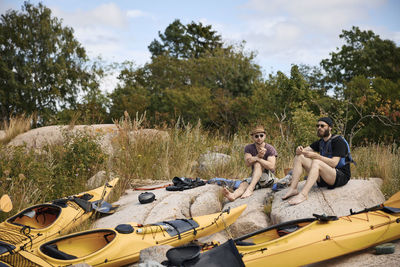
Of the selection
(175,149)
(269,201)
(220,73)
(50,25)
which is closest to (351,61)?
(220,73)

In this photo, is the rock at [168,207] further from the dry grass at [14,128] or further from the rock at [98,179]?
the dry grass at [14,128]

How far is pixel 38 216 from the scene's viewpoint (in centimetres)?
523

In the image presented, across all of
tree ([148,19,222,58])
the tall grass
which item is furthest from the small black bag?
tree ([148,19,222,58])

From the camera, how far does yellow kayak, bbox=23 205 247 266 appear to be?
4035 mm

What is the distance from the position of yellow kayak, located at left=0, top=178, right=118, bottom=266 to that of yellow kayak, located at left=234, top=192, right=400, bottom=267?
2.28 m

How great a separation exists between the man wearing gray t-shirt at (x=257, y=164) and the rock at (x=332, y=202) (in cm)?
61

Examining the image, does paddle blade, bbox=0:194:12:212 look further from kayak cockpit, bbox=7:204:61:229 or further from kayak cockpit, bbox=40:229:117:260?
kayak cockpit, bbox=40:229:117:260

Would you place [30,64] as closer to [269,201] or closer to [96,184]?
[96,184]

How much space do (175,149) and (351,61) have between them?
19.8 m

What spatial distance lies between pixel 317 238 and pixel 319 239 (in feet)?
0.07

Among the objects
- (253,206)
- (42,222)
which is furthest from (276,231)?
(42,222)

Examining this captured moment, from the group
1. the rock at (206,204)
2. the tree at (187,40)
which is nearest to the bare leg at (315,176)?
the rock at (206,204)

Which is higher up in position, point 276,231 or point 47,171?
point 47,171

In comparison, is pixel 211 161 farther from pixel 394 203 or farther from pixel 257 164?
pixel 394 203
